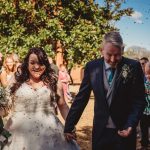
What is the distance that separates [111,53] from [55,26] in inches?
730

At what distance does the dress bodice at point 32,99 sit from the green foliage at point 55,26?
15.6 m

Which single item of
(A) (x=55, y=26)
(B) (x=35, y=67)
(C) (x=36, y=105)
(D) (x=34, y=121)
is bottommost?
(D) (x=34, y=121)

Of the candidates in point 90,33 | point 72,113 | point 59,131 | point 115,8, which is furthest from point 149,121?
point 115,8

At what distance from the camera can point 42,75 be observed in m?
6.58

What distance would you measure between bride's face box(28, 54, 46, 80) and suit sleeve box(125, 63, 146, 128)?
6.46ft

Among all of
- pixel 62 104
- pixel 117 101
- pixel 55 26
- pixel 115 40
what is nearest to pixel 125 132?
pixel 117 101

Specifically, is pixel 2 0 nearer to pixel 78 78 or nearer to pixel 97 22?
pixel 97 22

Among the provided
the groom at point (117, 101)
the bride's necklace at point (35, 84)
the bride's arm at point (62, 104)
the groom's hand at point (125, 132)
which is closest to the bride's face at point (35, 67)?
the bride's necklace at point (35, 84)

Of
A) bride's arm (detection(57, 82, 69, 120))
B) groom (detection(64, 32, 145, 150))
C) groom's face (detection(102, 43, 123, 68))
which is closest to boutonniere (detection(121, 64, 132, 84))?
groom (detection(64, 32, 145, 150))

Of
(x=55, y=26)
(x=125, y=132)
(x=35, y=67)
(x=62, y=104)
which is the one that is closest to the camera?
(x=125, y=132)

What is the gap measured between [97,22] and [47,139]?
1799 centimetres

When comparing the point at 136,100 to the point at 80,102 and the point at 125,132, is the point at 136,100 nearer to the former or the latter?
the point at 125,132

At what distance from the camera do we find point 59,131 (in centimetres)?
654

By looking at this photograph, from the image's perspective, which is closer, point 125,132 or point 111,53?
point 111,53
